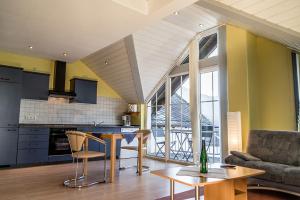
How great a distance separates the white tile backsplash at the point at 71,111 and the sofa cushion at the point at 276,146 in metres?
4.11

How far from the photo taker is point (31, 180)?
3818 mm

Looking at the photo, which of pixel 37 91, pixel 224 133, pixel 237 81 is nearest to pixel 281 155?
pixel 224 133

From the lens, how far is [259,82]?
4.45 metres

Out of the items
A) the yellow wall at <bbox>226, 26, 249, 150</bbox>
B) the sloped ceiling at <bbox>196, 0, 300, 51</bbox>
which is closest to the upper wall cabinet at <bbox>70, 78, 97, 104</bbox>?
the yellow wall at <bbox>226, 26, 249, 150</bbox>

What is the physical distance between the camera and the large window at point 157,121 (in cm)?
651

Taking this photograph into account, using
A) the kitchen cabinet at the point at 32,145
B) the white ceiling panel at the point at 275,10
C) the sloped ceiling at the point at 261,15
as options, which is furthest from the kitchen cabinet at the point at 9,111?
the white ceiling panel at the point at 275,10

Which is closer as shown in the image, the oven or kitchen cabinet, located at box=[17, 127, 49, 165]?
kitchen cabinet, located at box=[17, 127, 49, 165]

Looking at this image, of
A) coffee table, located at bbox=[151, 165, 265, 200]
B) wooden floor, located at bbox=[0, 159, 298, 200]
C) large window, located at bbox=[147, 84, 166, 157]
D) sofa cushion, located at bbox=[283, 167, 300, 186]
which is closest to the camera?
coffee table, located at bbox=[151, 165, 265, 200]

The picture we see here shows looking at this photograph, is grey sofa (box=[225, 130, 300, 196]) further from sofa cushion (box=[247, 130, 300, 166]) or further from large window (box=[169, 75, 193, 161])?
large window (box=[169, 75, 193, 161])

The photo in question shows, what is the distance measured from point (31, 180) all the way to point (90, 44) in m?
2.62

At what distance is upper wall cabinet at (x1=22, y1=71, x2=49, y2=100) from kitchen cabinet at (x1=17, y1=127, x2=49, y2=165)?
2.69ft

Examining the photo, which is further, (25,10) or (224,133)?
(224,133)

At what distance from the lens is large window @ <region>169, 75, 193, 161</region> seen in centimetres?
586

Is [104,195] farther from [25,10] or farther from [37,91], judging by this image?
[37,91]
